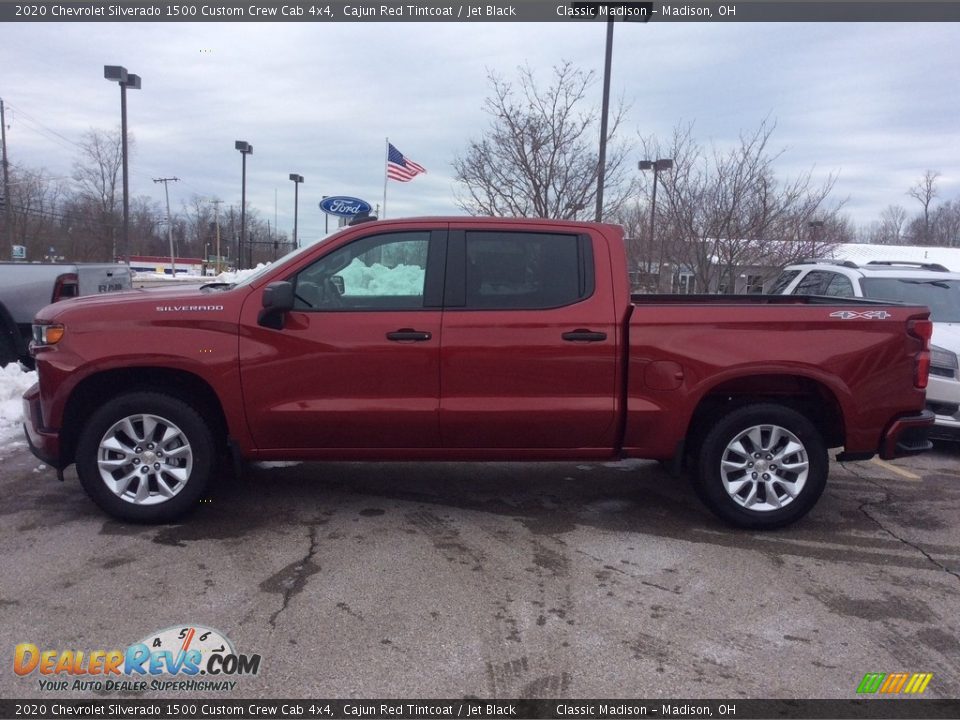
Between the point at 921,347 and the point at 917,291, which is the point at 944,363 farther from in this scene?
the point at 921,347

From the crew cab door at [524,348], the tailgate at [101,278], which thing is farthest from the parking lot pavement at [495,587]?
the tailgate at [101,278]

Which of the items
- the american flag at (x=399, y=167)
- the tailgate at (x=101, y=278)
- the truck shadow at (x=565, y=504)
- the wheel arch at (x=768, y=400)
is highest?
→ the american flag at (x=399, y=167)

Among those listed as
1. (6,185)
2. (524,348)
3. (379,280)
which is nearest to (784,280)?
(524,348)

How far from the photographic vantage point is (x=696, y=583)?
436 cm

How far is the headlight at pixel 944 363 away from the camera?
7.27 meters

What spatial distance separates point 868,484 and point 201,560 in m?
5.24

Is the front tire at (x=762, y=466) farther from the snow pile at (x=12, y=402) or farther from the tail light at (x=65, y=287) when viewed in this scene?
the tail light at (x=65, y=287)

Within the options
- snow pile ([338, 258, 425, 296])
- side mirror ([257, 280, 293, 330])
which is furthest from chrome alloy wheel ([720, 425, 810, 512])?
side mirror ([257, 280, 293, 330])

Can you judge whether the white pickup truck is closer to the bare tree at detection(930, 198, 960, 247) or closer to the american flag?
the american flag

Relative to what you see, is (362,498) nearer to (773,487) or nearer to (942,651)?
(773,487)

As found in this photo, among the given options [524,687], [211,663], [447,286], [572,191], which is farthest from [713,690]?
[572,191]

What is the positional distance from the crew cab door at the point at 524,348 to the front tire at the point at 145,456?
A: 5.16ft

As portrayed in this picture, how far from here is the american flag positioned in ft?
55.0

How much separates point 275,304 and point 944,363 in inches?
242
